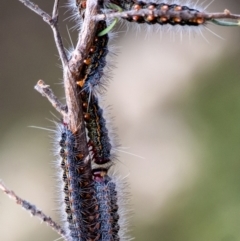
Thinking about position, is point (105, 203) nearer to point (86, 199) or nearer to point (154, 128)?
point (86, 199)

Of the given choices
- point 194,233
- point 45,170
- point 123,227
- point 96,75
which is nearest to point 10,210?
point 45,170

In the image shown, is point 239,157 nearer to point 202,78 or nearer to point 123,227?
point 202,78

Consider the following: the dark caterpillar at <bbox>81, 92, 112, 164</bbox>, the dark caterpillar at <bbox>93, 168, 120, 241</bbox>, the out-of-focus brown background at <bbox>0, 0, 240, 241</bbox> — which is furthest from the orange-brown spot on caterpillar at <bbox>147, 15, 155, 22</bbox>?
the out-of-focus brown background at <bbox>0, 0, 240, 241</bbox>

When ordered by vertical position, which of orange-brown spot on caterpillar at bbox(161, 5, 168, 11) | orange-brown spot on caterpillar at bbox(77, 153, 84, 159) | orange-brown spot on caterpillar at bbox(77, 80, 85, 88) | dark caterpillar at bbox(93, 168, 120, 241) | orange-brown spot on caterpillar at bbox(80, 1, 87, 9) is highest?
orange-brown spot on caterpillar at bbox(80, 1, 87, 9)

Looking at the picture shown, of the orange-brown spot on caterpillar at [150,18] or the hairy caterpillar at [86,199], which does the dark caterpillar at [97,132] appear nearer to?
the hairy caterpillar at [86,199]

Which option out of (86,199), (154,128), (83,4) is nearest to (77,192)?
(86,199)

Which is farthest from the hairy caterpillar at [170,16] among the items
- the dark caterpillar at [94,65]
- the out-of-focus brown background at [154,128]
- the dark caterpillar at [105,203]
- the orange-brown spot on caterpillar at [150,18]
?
the out-of-focus brown background at [154,128]

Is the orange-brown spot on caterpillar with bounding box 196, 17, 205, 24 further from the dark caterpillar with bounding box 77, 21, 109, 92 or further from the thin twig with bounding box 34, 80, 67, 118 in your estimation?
the thin twig with bounding box 34, 80, 67, 118
